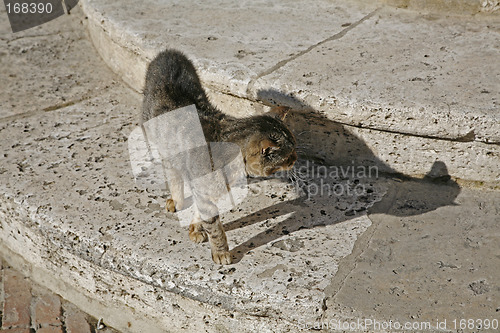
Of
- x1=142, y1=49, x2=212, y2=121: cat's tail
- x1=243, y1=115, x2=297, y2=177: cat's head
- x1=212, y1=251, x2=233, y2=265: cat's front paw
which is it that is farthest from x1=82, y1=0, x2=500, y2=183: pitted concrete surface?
x1=212, y1=251, x2=233, y2=265: cat's front paw

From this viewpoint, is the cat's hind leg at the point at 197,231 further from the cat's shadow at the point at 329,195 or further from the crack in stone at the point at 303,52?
the crack in stone at the point at 303,52

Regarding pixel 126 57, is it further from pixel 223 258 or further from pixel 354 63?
pixel 223 258

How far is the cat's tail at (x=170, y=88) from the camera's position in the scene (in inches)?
115

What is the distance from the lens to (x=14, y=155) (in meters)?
3.39

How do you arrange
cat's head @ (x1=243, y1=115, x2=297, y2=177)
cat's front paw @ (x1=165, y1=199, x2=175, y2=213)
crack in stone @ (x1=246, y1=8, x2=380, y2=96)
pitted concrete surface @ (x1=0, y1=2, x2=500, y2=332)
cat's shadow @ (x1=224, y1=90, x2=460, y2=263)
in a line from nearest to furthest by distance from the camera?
pitted concrete surface @ (x1=0, y1=2, x2=500, y2=332) → cat's head @ (x1=243, y1=115, x2=297, y2=177) → cat's shadow @ (x1=224, y1=90, x2=460, y2=263) → cat's front paw @ (x1=165, y1=199, x2=175, y2=213) → crack in stone @ (x1=246, y1=8, x2=380, y2=96)

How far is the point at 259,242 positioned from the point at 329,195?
57 centimetres

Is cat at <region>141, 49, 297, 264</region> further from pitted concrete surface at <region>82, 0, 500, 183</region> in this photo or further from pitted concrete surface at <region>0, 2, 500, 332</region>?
pitted concrete surface at <region>82, 0, 500, 183</region>

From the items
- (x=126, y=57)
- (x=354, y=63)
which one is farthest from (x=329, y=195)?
(x=126, y=57)

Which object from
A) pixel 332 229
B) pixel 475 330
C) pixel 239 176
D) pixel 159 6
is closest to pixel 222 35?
pixel 159 6

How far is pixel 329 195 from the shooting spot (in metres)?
3.10

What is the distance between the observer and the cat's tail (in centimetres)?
291

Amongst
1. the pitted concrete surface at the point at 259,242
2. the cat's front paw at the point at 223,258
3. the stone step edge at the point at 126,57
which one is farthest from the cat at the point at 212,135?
the stone step edge at the point at 126,57

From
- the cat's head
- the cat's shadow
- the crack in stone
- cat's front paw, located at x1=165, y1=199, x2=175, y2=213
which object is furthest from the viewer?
the crack in stone

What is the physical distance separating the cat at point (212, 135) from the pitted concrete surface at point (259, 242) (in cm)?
11
